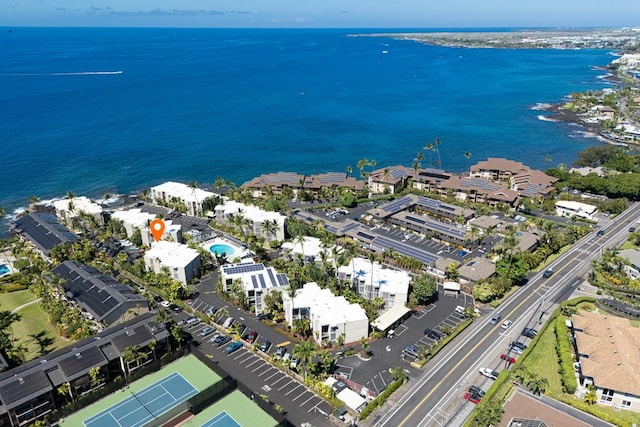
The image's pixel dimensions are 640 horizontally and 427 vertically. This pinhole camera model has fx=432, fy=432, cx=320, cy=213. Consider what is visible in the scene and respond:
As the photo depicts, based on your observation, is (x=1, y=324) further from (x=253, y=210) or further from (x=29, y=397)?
(x=253, y=210)

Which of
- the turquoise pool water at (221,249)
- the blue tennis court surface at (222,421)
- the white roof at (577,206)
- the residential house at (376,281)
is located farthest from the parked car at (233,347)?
the white roof at (577,206)

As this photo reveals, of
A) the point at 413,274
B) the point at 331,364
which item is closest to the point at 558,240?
the point at 413,274

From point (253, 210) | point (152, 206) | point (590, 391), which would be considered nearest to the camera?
point (590, 391)

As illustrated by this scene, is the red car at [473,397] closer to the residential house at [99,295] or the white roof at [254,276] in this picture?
the white roof at [254,276]

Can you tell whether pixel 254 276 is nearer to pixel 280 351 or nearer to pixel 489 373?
pixel 280 351

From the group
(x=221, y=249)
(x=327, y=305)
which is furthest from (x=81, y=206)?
(x=327, y=305)

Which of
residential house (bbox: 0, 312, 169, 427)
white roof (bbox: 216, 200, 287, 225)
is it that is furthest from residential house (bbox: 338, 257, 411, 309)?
residential house (bbox: 0, 312, 169, 427)
